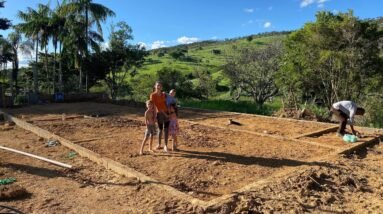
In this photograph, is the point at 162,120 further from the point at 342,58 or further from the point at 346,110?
the point at 342,58

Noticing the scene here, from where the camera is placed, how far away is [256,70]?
24.4 meters

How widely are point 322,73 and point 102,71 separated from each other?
16.2 meters

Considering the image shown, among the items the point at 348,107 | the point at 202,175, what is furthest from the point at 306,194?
the point at 348,107

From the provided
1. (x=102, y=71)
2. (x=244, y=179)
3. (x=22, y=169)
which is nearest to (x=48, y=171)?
(x=22, y=169)

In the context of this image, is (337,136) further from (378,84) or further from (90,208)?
(378,84)

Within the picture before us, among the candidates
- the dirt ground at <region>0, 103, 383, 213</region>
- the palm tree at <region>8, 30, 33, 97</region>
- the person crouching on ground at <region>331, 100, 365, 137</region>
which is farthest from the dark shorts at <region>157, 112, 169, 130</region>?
the palm tree at <region>8, 30, 33, 97</region>

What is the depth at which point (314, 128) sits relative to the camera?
34.5 ft

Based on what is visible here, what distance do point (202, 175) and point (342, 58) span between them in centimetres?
1099

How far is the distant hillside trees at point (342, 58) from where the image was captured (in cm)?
1522

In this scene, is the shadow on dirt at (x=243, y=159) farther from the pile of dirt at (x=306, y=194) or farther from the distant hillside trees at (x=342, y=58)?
the distant hillside trees at (x=342, y=58)

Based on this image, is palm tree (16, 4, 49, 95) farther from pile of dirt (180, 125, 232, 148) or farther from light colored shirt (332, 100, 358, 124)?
light colored shirt (332, 100, 358, 124)

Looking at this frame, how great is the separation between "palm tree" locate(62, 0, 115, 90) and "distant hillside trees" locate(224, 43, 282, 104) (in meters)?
8.40

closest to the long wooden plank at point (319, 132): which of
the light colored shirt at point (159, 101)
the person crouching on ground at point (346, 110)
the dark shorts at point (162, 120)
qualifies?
the person crouching on ground at point (346, 110)

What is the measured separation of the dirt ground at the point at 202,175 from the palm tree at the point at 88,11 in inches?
599
